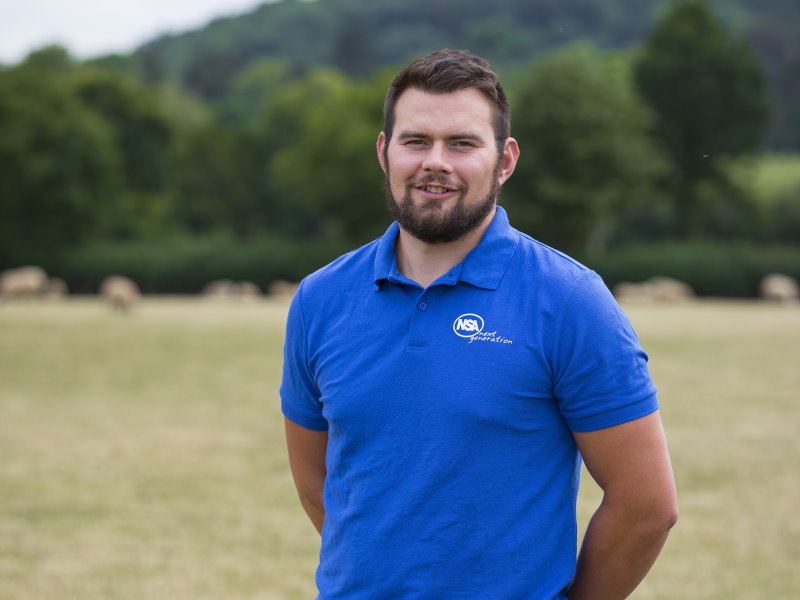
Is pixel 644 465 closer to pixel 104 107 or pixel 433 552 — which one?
pixel 433 552

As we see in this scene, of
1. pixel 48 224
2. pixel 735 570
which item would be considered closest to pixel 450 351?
pixel 735 570

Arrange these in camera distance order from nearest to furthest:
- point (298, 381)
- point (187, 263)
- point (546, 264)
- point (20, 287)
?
1. point (546, 264)
2. point (298, 381)
3. point (20, 287)
4. point (187, 263)

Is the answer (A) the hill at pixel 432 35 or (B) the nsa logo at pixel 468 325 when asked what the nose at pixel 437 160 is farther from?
(A) the hill at pixel 432 35

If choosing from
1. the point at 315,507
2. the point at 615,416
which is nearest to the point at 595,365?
the point at 615,416

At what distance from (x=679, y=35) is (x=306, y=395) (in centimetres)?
7380

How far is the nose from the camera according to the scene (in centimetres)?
284

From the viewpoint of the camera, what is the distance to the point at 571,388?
2.69 meters

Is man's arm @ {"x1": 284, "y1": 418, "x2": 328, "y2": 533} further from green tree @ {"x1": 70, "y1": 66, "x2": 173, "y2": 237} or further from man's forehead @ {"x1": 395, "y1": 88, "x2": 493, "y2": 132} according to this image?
green tree @ {"x1": 70, "y1": 66, "x2": 173, "y2": 237}

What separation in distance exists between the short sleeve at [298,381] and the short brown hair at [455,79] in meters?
0.63

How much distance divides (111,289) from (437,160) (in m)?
34.1

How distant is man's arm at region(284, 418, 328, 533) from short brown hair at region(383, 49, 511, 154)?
3.28 feet

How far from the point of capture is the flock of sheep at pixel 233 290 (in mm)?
35906

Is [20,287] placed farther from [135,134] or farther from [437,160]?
[437,160]

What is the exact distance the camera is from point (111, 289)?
3550cm
